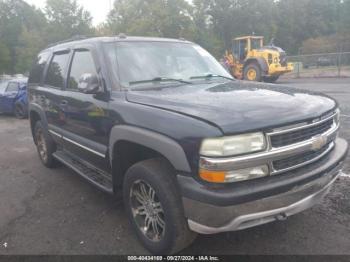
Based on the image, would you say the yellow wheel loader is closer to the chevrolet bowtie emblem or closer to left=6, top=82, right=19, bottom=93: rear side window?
left=6, top=82, right=19, bottom=93: rear side window

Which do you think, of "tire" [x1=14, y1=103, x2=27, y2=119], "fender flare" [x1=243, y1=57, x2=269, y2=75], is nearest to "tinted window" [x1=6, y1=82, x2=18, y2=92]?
"tire" [x1=14, y1=103, x2=27, y2=119]

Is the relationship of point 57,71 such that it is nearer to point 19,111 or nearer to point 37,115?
point 37,115

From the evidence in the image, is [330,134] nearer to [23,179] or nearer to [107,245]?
[107,245]

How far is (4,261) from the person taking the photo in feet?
10.6

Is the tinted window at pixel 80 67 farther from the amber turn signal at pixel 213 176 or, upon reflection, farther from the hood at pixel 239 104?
the amber turn signal at pixel 213 176

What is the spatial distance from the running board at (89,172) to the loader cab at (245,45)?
17934mm

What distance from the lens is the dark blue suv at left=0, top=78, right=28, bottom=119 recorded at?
39.3ft

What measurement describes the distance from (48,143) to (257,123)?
3855 mm

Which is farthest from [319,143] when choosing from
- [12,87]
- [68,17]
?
[68,17]

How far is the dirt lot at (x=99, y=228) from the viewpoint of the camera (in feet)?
10.8

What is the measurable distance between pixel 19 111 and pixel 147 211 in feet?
33.8

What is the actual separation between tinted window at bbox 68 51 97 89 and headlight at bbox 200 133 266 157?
73.3 inches

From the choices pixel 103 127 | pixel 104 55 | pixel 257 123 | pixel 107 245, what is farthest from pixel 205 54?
pixel 107 245

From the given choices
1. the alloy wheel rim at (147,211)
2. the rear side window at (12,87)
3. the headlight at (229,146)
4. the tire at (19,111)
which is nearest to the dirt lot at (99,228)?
the alloy wheel rim at (147,211)
